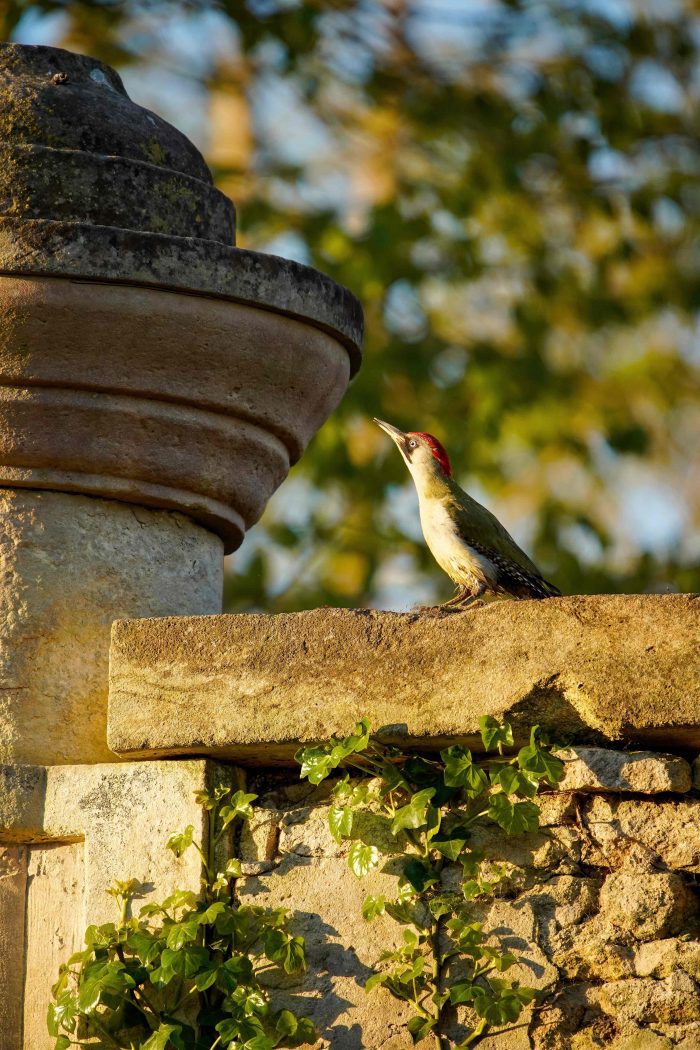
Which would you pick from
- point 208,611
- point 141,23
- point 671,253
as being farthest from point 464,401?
point 208,611

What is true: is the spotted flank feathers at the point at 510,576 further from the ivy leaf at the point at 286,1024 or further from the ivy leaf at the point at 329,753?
the ivy leaf at the point at 286,1024

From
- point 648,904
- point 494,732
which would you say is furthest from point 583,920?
point 494,732

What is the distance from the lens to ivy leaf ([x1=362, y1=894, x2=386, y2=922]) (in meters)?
2.54

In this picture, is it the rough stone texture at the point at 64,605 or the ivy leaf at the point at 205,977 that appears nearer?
the ivy leaf at the point at 205,977

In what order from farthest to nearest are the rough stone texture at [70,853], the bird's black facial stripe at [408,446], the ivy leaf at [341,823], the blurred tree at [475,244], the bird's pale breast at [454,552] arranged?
1. the blurred tree at [475,244]
2. the bird's black facial stripe at [408,446]
3. the bird's pale breast at [454,552]
4. the rough stone texture at [70,853]
5. the ivy leaf at [341,823]

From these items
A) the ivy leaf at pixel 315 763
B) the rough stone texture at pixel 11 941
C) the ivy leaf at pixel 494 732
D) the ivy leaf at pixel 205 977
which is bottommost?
the rough stone texture at pixel 11 941

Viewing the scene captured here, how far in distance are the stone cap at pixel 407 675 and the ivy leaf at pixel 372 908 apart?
0.96 feet

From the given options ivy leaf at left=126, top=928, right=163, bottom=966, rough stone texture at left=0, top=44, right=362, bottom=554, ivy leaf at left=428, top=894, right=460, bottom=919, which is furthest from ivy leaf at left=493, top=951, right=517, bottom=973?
rough stone texture at left=0, top=44, right=362, bottom=554

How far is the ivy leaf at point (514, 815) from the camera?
2.51 metres

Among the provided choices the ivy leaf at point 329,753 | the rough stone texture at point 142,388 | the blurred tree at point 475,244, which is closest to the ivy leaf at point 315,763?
the ivy leaf at point 329,753

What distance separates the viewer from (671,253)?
12320 mm

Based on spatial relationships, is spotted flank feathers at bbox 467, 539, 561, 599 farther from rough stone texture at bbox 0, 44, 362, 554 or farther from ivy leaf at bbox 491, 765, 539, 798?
ivy leaf at bbox 491, 765, 539, 798

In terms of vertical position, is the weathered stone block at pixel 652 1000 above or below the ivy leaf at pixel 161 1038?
above

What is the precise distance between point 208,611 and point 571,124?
898cm
